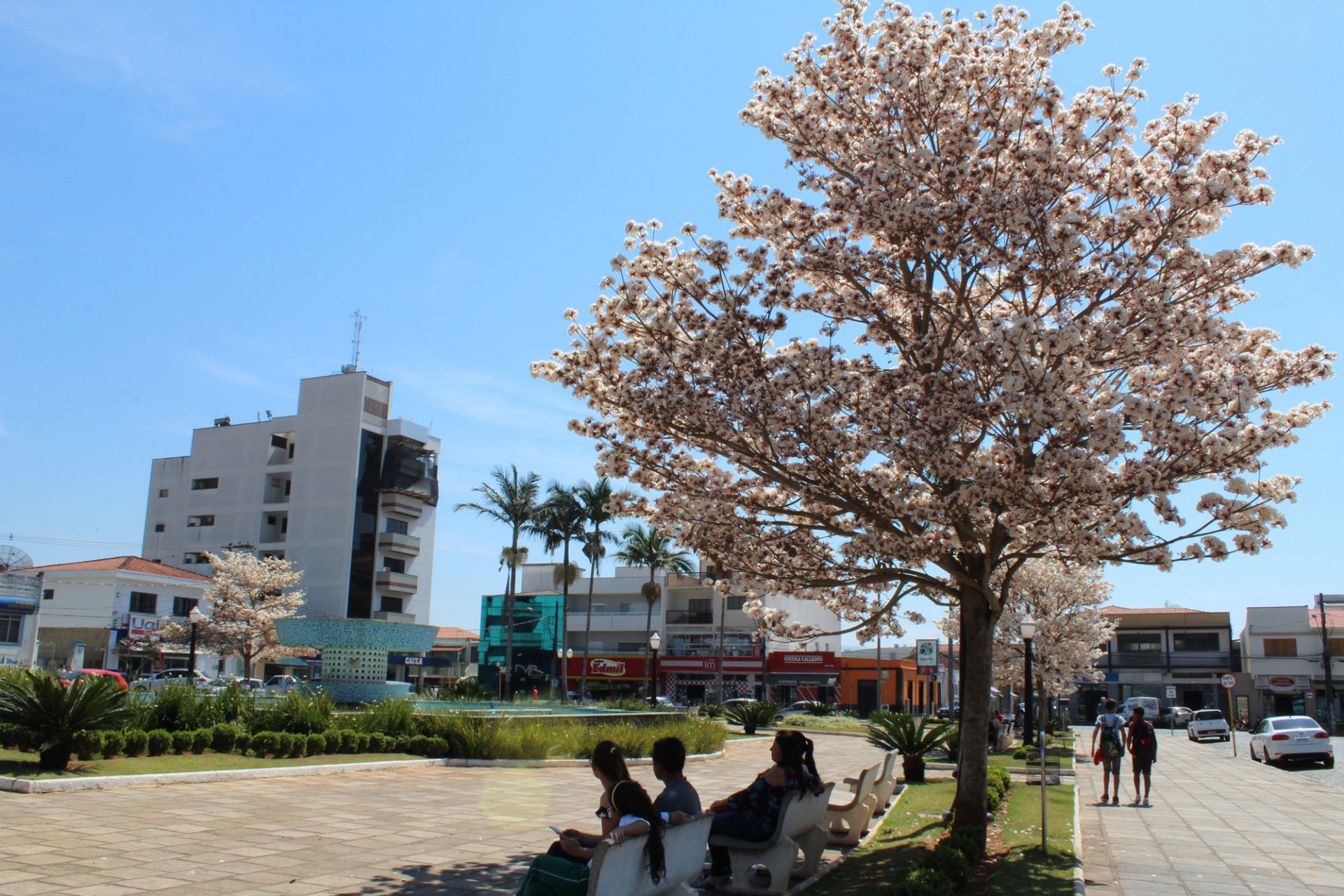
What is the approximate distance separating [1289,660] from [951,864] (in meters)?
69.7

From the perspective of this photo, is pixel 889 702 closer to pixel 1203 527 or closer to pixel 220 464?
pixel 220 464

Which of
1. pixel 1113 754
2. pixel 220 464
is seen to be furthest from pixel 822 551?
pixel 220 464

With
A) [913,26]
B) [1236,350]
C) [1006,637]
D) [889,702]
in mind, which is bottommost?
[889,702]

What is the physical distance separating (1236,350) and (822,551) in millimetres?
4668

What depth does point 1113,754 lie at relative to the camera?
14969 mm

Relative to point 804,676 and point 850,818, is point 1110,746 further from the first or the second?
point 804,676

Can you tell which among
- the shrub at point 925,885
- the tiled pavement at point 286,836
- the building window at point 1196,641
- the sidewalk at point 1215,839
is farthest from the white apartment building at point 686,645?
the shrub at point 925,885

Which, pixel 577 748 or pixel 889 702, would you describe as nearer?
pixel 577 748

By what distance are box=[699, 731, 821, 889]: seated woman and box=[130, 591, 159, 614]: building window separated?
179 ft

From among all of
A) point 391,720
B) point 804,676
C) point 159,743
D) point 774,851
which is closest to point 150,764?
point 159,743

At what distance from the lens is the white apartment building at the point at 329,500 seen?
215 feet

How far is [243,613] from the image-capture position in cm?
4825

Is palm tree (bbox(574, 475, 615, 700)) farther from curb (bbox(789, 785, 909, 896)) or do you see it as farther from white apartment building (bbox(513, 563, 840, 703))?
curb (bbox(789, 785, 909, 896))

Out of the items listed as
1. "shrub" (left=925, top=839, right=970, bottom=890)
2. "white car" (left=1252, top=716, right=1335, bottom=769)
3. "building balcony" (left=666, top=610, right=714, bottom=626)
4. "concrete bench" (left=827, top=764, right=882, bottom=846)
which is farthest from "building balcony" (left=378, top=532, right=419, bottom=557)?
"shrub" (left=925, top=839, right=970, bottom=890)
